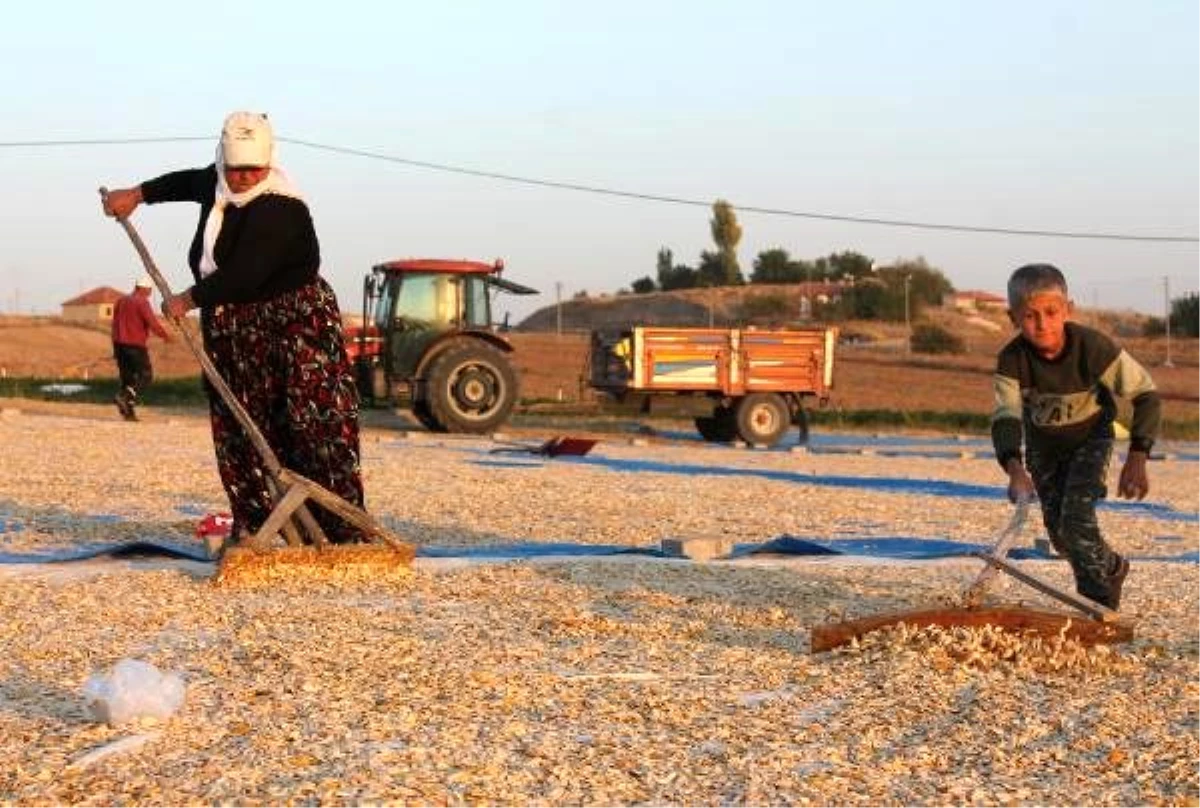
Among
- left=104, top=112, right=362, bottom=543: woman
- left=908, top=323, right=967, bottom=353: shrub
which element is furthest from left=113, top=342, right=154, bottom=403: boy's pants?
left=908, top=323, right=967, bottom=353: shrub

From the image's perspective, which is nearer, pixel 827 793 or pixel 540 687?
pixel 827 793

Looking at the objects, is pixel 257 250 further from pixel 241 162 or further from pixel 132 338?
pixel 132 338

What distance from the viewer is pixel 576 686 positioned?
4.98 m

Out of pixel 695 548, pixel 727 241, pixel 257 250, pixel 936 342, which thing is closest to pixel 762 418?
pixel 695 548

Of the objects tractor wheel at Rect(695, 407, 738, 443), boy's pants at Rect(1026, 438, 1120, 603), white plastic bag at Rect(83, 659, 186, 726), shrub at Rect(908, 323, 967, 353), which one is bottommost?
tractor wheel at Rect(695, 407, 738, 443)

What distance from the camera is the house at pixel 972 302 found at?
87.0 m

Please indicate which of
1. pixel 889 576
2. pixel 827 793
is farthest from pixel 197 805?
pixel 889 576

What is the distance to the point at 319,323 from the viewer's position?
7.24 m

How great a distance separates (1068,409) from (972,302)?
89.5 meters

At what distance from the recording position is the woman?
7.06 metres

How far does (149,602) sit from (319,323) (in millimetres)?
1373

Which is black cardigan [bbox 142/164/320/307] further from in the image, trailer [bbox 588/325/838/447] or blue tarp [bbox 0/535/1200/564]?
trailer [bbox 588/325/838/447]

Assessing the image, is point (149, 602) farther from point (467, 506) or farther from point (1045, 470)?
point (467, 506)

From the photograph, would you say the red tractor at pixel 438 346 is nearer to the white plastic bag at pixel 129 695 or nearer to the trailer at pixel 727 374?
the trailer at pixel 727 374
